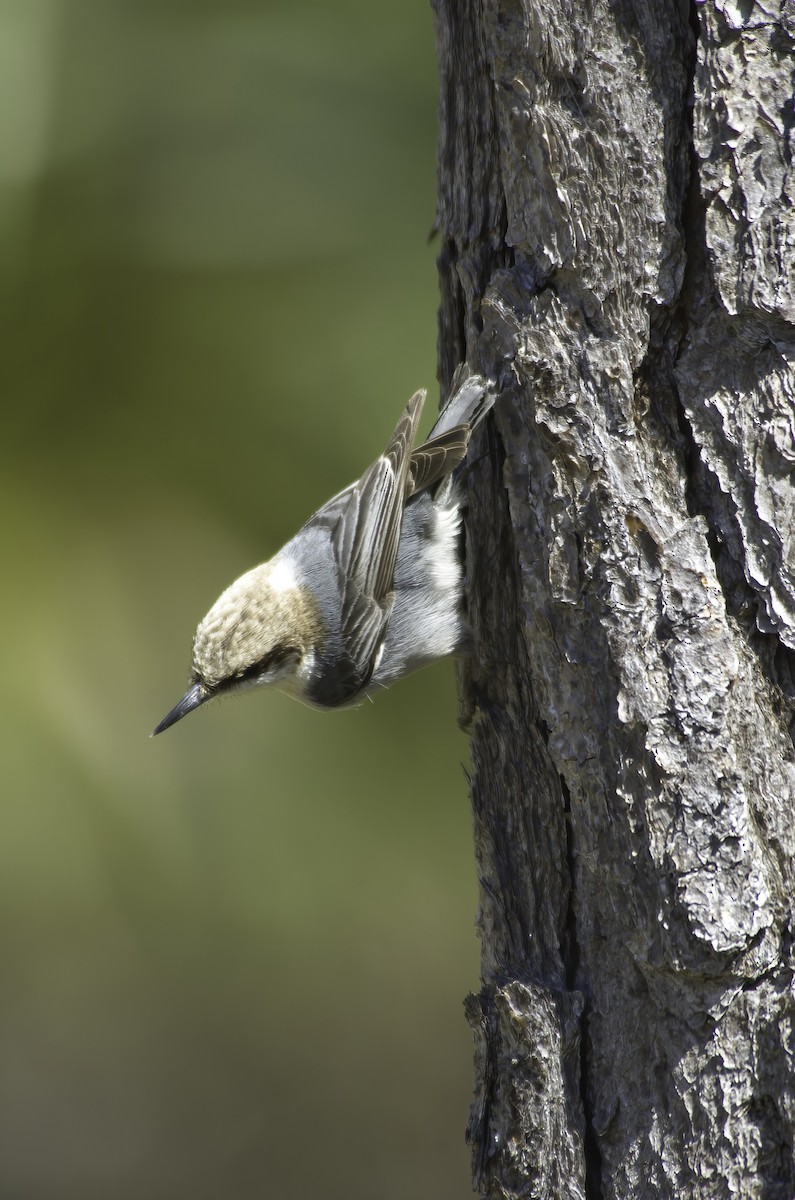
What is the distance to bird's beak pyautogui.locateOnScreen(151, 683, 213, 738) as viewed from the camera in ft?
7.98

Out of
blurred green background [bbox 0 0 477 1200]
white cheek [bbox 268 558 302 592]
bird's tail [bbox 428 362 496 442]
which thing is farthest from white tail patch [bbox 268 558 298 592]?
blurred green background [bbox 0 0 477 1200]

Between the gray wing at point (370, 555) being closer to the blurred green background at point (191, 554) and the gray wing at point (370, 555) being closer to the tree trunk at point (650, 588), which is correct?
the tree trunk at point (650, 588)

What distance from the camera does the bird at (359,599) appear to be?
2498 millimetres

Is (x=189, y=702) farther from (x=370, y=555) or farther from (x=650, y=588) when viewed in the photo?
(x=650, y=588)

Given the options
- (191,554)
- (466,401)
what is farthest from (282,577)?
(191,554)

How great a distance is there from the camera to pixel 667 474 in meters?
1.77

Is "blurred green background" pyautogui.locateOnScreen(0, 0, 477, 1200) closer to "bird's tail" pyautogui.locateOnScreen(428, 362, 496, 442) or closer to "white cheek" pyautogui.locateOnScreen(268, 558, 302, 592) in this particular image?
"white cheek" pyautogui.locateOnScreen(268, 558, 302, 592)

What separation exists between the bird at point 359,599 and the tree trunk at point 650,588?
61 cm

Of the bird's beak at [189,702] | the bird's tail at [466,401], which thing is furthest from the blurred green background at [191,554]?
the bird's tail at [466,401]

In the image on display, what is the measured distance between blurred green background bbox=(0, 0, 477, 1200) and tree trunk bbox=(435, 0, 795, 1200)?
212 centimetres

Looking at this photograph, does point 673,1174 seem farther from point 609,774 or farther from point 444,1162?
point 444,1162

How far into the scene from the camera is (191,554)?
426cm

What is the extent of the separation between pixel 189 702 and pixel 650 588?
3.95 feet

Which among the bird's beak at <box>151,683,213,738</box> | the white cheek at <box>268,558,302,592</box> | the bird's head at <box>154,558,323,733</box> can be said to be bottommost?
the bird's beak at <box>151,683,213,738</box>
